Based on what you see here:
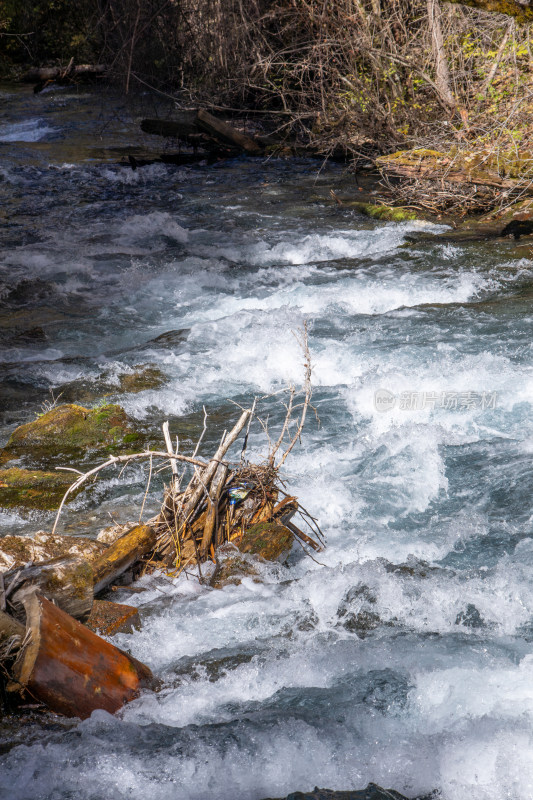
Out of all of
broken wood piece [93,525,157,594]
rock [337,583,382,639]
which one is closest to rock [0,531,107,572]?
broken wood piece [93,525,157,594]

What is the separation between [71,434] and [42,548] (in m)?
1.83

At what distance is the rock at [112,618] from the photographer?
298cm

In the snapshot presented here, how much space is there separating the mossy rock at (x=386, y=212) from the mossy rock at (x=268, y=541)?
787cm

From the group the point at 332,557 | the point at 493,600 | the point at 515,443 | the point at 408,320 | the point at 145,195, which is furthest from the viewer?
the point at 145,195

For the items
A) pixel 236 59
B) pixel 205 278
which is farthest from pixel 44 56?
pixel 205 278

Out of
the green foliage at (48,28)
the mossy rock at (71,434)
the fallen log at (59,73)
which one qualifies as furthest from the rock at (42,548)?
the green foliage at (48,28)

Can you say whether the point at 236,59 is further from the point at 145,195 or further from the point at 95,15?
the point at 145,195

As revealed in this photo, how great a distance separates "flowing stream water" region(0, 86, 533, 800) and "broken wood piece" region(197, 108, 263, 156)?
3.92 meters

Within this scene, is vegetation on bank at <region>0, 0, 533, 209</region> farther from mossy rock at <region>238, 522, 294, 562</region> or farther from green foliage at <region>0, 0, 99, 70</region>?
green foliage at <region>0, 0, 99, 70</region>

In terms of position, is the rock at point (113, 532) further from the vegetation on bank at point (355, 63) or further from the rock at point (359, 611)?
the vegetation on bank at point (355, 63)

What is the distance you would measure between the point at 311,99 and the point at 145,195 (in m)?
3.81

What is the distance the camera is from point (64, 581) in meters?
2.87

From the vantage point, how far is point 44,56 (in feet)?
78.7

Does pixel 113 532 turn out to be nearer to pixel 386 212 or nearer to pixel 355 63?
pixel 386 212
